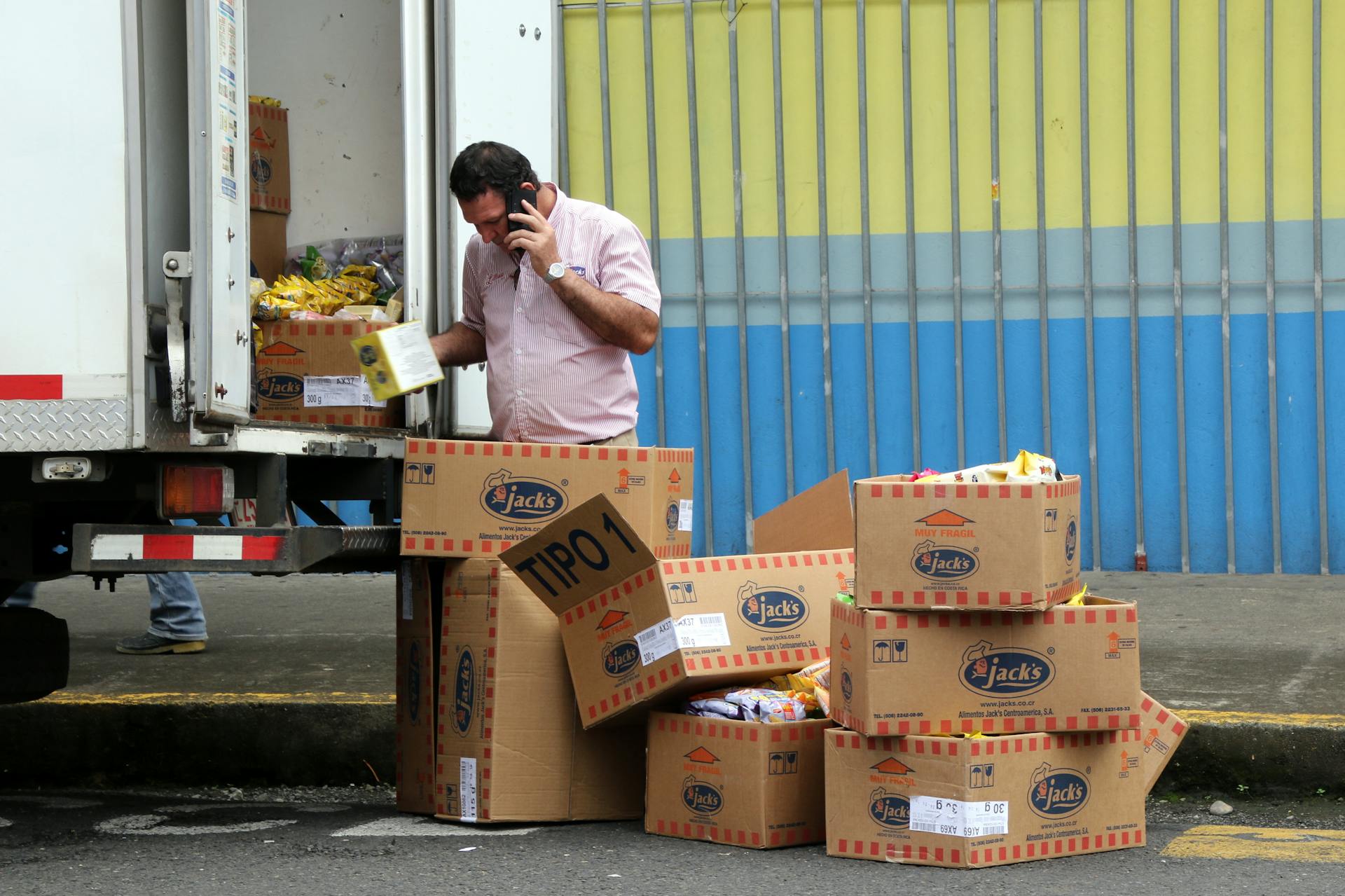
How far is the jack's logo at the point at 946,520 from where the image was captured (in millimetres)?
3523

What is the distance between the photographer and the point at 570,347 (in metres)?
4.22

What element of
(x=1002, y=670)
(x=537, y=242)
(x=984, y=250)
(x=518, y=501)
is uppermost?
(x=984, y=250)

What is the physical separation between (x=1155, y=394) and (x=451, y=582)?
4.77 meters

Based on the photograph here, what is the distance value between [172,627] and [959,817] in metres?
3.45

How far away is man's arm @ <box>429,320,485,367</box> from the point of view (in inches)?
178

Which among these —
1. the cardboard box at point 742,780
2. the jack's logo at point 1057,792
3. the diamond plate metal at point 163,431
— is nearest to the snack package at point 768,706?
the cardboard box at point 742,780

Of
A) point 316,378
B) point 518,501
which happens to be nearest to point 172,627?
point 316,378

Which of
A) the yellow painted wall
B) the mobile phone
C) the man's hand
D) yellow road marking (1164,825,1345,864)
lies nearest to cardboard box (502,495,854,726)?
the man's hand

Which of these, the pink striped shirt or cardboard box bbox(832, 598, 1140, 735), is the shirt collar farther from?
cardboard box bbox(832, 598, 1140, 735)

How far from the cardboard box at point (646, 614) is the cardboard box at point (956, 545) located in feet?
1.25

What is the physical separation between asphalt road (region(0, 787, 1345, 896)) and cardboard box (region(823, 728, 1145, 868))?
0.04 metres

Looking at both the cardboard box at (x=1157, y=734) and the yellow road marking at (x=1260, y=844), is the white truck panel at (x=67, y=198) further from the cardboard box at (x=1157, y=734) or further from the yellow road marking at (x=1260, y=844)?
the yellow road marking at (x=1260, y=844)

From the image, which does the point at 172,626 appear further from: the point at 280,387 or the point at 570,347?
the point at 570,347

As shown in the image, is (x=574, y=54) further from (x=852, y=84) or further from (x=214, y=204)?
(x=214, y=204)
